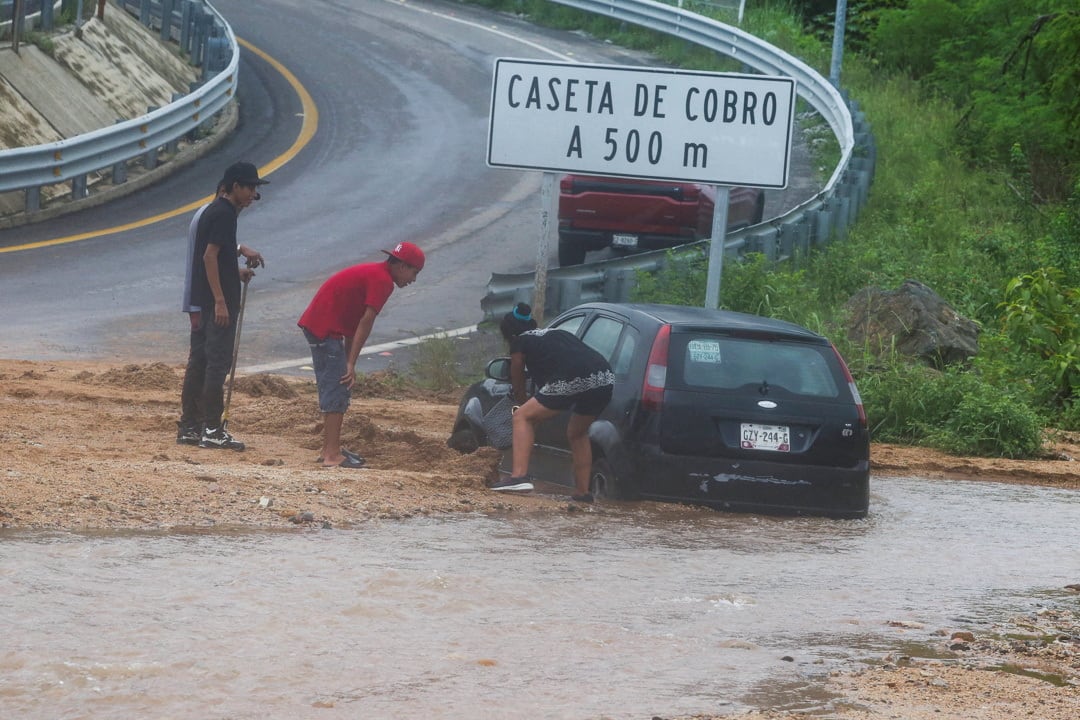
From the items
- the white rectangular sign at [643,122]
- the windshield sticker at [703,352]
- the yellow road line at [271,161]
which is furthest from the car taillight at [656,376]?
the yellow road line at [271,161]

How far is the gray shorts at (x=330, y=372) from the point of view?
33.2ft

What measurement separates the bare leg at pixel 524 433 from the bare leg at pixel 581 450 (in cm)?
21

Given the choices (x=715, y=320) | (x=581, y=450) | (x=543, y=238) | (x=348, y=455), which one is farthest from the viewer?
(x=543, y=238)

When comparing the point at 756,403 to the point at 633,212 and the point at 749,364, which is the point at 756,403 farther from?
the point at 633,212

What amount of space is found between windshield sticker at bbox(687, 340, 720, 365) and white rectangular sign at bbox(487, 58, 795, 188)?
13.0 ft

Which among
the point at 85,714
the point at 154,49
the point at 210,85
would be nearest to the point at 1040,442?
the point at 85,714

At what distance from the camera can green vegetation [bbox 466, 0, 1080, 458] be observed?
13.7 metres

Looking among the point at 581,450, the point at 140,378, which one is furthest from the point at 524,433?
the point at 140,378

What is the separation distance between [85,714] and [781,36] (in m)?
34.1

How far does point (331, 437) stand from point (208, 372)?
3.49 ft

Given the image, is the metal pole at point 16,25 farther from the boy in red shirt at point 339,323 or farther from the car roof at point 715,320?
the car roof at point 715,320

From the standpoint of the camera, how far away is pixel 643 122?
13430 millimetres

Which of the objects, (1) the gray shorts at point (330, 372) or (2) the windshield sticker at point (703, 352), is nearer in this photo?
(2) the windshield sticker at point (703, 352)

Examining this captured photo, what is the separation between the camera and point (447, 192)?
25.3 m
